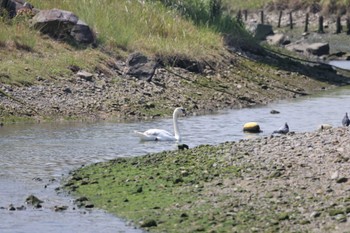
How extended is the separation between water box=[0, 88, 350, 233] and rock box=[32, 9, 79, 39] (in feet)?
15.7

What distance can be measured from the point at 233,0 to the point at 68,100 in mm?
47912

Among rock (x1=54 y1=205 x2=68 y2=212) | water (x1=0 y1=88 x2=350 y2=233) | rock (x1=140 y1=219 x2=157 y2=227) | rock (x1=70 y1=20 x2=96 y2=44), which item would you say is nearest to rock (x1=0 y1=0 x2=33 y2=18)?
rock (x1=70 y1=20 x2=96 y2=44)

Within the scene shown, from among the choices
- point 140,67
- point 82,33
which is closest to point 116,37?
point 82,33

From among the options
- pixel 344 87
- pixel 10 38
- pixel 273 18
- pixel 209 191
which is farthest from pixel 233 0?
pixel 209 191

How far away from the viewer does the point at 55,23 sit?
25953mm

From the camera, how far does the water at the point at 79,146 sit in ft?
40.0

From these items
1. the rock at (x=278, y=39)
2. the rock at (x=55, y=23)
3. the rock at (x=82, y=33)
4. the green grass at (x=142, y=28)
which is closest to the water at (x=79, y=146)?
the green grass at (x=142, y=28)

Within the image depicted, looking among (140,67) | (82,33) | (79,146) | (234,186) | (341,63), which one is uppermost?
(82,33)

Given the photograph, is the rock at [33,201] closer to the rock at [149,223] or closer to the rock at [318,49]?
the rock at [149,223]

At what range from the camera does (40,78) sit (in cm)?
2312

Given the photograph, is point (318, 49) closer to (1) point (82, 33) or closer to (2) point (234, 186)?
(1) point (82, 33)

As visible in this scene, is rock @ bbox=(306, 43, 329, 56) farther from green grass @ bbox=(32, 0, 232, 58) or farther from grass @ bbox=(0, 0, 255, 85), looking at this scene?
green grass @ bbox=(32, 0, 232, 58)

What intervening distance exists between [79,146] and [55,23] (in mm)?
8622

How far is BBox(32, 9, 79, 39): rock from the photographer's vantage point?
2598cm
